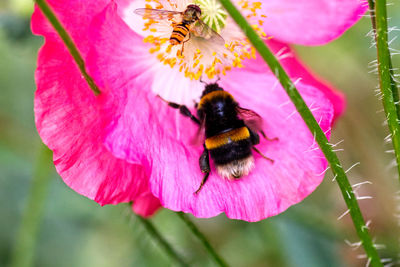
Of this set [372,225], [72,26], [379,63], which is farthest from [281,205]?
[372,225]

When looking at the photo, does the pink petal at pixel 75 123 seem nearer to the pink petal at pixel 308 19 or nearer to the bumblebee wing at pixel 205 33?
the bumblebee wing at pixel 205 33

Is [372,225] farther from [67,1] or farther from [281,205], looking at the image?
[67,1]

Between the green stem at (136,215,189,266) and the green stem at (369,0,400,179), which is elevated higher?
the green stem at (369,0,400,179)

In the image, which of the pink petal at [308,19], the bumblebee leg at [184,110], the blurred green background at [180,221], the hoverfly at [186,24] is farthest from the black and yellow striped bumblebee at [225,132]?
the blurred green background at [180,221]

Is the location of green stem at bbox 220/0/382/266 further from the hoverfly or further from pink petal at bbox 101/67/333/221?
the hoverfly

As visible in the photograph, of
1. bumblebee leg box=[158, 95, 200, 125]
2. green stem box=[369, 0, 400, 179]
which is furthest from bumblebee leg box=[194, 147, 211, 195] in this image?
green stem box=[369, 0, 400, 179]

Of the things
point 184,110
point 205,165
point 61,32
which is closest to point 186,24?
point 184,110

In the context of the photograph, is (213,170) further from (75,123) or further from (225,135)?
(75,123)
